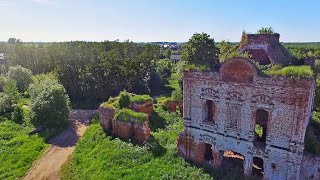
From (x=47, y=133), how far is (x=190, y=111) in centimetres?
1746

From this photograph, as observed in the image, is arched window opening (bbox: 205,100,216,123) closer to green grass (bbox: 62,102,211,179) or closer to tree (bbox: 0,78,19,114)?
green grass (bbox: 62,102,211,179)

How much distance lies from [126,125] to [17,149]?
10815mm

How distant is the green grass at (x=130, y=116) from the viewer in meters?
24.7

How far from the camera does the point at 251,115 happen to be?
1820 centimetres

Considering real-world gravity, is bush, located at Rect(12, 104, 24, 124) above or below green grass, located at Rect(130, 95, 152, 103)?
below

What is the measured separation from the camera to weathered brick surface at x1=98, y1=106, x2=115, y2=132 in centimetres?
2778

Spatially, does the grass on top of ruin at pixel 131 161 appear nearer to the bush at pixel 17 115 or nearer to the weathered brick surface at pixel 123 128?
the weathered brick surface at pixel 123 128

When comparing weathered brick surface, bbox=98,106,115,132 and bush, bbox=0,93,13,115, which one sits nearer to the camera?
weathered brick surface, bbox=98,106,115,132

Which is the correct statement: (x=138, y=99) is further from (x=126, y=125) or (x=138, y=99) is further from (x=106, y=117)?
(x=126, y=125)

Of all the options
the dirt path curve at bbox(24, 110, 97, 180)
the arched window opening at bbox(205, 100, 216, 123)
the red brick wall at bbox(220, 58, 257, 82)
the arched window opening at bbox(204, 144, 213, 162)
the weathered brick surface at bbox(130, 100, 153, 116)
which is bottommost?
the dirt path curve at bbox(24, 110, 97, 180)

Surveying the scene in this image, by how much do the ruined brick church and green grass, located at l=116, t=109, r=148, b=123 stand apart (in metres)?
4.33

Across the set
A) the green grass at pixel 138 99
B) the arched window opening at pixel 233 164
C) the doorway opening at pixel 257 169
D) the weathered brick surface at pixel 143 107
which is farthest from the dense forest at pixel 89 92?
the doorway opening at pixel 257 169


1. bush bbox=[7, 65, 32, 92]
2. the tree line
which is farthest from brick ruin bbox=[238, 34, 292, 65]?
bush bbox=[7, 65, 32, 92]

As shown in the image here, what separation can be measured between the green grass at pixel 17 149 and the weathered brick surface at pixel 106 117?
234 inches
